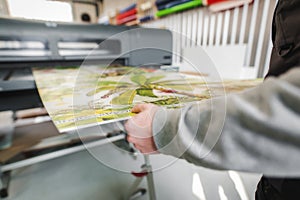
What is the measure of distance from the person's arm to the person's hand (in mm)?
49

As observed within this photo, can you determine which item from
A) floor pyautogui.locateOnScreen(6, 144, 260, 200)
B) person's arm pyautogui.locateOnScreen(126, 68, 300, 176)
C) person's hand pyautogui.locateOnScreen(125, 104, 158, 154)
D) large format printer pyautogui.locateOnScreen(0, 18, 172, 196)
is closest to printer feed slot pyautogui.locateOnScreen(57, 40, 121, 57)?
large format printer pyautogui.locateOnScreen(0, 18, 172, 196)

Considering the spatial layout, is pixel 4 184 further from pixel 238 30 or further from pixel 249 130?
pixel 238 30

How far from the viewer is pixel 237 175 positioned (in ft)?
3.09

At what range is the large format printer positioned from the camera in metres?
0.69

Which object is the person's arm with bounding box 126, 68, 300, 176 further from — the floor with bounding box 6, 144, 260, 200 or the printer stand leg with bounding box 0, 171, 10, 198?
the printer stand leg with bounding box 0, 171, 10, 198

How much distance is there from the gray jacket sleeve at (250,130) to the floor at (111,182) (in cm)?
56

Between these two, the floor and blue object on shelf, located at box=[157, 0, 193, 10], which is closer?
the floor

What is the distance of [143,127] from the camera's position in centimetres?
30

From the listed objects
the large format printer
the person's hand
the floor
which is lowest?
the floor

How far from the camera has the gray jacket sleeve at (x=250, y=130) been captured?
0.19m

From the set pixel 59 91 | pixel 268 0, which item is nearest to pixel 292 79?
pixel 59 91

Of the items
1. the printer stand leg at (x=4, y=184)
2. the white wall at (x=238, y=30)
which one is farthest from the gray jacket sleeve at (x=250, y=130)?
the printer stand leg at (x=4, y=184)

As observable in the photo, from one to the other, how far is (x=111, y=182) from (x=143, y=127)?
2.61 feet

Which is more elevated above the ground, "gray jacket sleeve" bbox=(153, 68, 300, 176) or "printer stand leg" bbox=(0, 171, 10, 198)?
"gray jacket sleeve" bbox=(153, 68, 300, 176)
